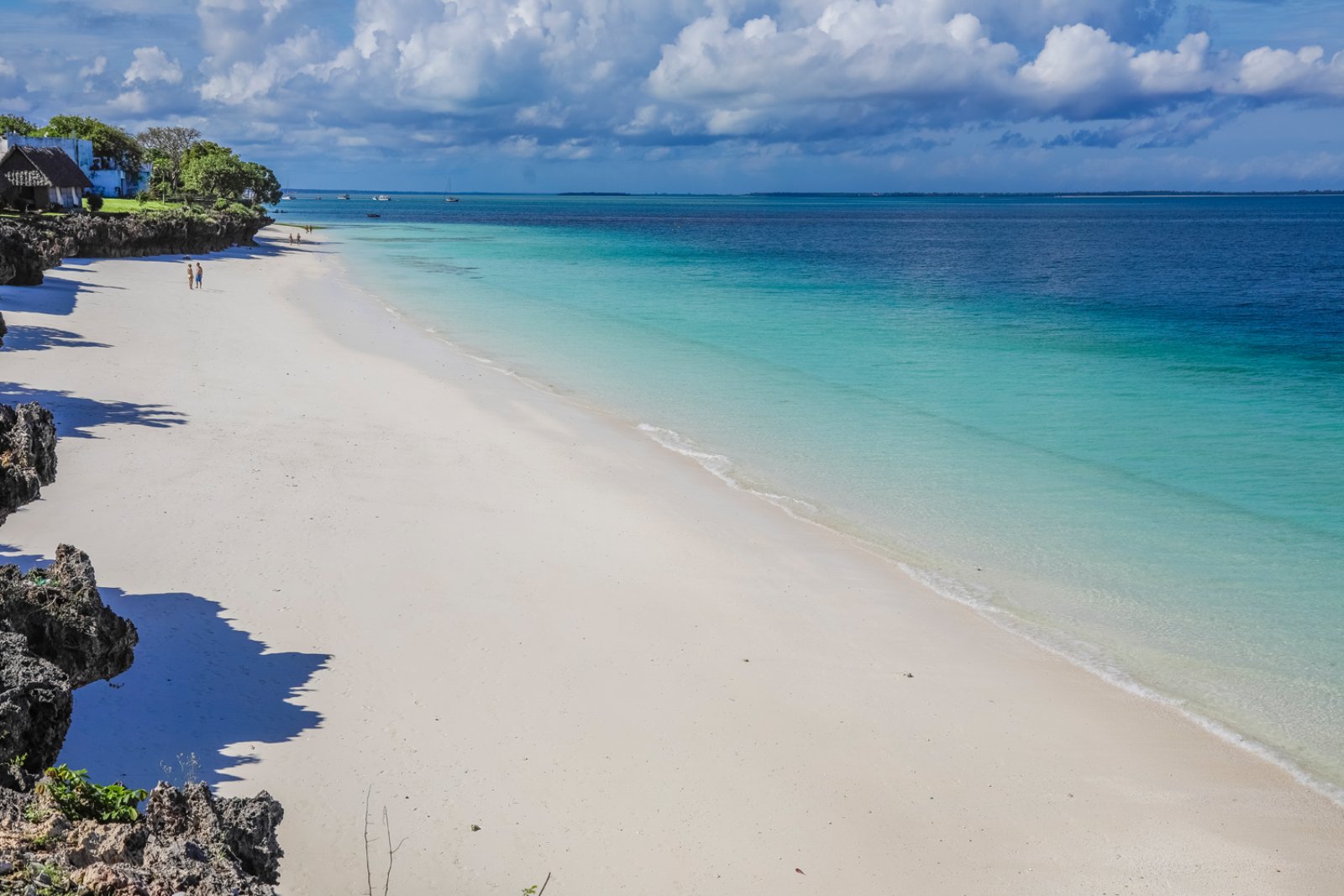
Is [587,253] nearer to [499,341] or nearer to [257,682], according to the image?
[499,341]

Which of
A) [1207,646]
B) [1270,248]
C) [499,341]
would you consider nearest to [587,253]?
[499,341]

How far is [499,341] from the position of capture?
36.7m

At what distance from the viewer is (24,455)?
40.1ft

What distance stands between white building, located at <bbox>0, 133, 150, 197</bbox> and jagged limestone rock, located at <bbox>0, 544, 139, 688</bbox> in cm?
6904

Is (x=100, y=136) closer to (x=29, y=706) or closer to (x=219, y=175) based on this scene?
(x=219, y=175)

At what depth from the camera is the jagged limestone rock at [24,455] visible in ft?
37.7

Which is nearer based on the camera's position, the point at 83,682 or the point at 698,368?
the point at 83,682

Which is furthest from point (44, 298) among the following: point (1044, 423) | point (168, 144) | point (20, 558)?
point (168, 144)

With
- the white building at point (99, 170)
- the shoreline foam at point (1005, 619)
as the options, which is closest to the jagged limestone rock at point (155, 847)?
the shoreline foam at point (1005, 619)

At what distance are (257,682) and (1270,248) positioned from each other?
358ft

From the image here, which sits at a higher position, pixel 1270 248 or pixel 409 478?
pixel 1270 248

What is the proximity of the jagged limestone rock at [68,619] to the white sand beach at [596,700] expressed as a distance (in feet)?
1.49

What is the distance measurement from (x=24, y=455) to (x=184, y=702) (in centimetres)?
444

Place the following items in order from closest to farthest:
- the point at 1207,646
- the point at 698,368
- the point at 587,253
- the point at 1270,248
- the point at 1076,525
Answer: the point at 1207,646 < the point at 1076,525 < the point at 698,368 < the point at 587,253 < the point at 1270,248
